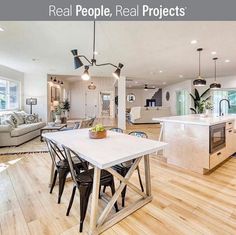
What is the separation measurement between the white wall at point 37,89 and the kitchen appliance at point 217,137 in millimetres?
6773

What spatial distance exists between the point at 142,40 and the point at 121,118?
15.9ft

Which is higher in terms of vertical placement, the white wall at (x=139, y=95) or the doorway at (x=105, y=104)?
the white wall at (x=139, y=95)

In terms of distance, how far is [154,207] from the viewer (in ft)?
7.06

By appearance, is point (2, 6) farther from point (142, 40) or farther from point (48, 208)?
point (48, 208)

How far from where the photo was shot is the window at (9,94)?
6.50 metres

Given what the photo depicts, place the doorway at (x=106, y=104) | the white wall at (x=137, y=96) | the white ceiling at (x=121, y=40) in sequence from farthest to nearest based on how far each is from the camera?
the white wall at (x=137, y=96), the doorway at (x=106, y=104), the white ceiling at (x=121, y=40)

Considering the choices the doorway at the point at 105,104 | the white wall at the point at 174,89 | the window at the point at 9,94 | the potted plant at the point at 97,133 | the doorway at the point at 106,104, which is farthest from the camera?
the doorway at the point at 105,104

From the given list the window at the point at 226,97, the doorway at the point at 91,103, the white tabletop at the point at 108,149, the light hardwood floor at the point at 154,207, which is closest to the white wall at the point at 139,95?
the doorway at the point at 91,103

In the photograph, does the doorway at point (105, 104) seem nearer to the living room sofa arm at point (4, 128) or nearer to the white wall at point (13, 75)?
the white wall at point (13, 75)

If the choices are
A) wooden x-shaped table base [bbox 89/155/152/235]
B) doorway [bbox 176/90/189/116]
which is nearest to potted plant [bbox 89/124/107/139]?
wooden x-shaped table base [bbox 89/155/152/235]

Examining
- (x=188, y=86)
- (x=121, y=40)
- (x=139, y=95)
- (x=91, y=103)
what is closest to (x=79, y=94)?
(x=91, y=103)

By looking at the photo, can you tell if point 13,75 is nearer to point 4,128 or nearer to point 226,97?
point 4,128

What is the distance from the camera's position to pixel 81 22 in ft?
9.34

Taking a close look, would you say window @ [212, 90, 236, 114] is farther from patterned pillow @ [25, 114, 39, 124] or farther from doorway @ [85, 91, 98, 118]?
patterned pillow @ [25, 114, 39, 124]
